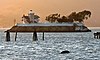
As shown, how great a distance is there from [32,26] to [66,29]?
719 inches

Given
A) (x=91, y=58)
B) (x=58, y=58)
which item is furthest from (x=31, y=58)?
(x=91, y=58)

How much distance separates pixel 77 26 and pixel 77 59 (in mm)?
117599

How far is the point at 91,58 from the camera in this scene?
84.2 meters

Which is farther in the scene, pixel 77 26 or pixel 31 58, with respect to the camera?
pixel 77 26

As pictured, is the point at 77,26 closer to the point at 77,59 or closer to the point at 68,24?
the point at 68,24

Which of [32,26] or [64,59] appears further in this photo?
[32,26]

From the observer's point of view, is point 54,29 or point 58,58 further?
point 54,29

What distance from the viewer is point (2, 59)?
81.9 meters

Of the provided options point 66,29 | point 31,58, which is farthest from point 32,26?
point 31,58

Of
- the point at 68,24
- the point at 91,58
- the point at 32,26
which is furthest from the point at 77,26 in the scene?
the point at 91,58

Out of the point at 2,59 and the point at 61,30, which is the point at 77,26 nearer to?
the point at 61,30

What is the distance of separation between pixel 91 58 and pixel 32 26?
114107 mm

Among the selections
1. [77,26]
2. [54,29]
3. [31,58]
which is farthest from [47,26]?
[31,58]

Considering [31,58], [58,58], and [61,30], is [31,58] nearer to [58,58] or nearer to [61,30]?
[58,58]
